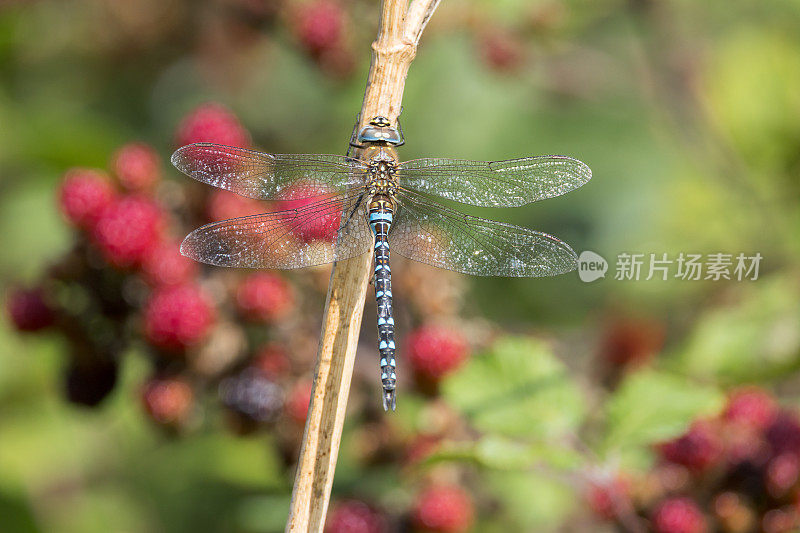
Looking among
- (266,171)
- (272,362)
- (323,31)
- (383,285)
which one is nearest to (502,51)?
(323,31)

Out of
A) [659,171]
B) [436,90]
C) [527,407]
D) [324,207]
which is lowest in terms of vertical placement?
[527,407]

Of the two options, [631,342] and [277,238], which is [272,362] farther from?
[631,342]

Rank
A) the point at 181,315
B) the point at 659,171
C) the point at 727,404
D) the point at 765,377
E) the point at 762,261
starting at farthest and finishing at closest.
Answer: the point at 659,171, the point at 762,261, the point at 765,377, the point at 727,404, the point at 181,315

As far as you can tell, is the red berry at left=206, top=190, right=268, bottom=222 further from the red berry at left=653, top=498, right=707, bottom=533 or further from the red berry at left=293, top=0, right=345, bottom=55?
the red berry at left=653, top=498, right=707, bottom=533

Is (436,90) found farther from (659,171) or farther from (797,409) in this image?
(797,409)

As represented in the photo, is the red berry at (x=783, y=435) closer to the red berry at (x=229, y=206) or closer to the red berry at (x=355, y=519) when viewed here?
the red berry at (x=355, y=519)

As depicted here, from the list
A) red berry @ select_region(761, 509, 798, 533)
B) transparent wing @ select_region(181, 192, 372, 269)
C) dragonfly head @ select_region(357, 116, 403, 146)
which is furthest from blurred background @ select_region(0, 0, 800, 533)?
dragonfly head @ select_region(357, 116, 403, 146)

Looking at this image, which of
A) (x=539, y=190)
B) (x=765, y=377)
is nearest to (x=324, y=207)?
(x=539, y=190)

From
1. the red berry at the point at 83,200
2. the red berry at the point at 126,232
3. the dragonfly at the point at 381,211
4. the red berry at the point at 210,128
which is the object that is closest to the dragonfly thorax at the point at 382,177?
the dragonfly at the point at 381,211
